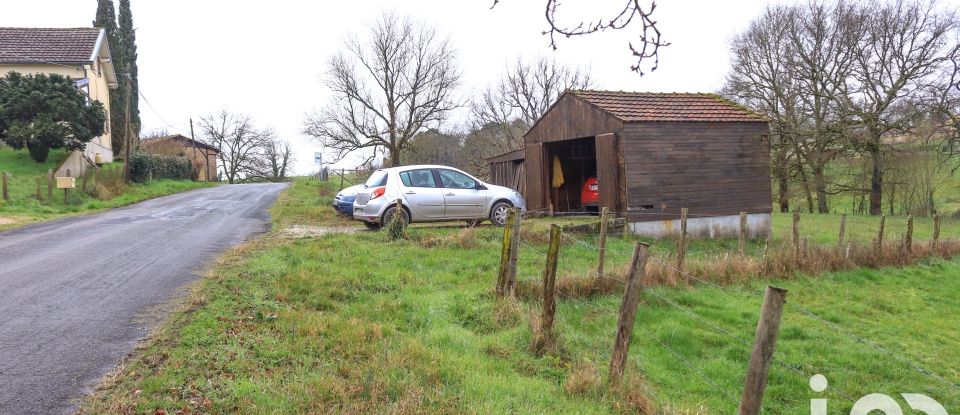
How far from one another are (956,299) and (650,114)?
8.38 meters

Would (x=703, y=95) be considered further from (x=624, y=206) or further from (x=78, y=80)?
(x=78, y=80)

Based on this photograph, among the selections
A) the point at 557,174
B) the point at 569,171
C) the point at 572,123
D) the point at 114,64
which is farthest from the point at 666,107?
the point at 114,64

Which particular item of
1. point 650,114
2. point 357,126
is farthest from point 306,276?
point 357,126

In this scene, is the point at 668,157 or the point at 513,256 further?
the point at 668,157

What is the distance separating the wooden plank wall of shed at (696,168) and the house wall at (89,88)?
21.8 metres

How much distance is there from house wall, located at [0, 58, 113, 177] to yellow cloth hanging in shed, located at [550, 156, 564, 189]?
752 inches

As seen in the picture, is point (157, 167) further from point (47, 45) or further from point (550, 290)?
point (550, 290)

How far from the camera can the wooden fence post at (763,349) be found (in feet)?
10.3

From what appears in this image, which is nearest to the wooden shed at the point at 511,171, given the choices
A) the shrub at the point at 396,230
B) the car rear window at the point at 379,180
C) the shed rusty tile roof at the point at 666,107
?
the shed rusty tile roof at the point at 666,107

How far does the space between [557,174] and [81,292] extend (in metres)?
15.0

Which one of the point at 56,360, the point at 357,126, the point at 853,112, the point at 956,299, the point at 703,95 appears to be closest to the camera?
the point at 56,360

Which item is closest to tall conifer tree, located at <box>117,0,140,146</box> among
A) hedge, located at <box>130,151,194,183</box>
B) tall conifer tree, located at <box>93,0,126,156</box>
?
tall conifer tree, located at <box>93,0,126,156</box>

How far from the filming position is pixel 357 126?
3728 centimetres

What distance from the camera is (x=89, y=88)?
29.6 m
